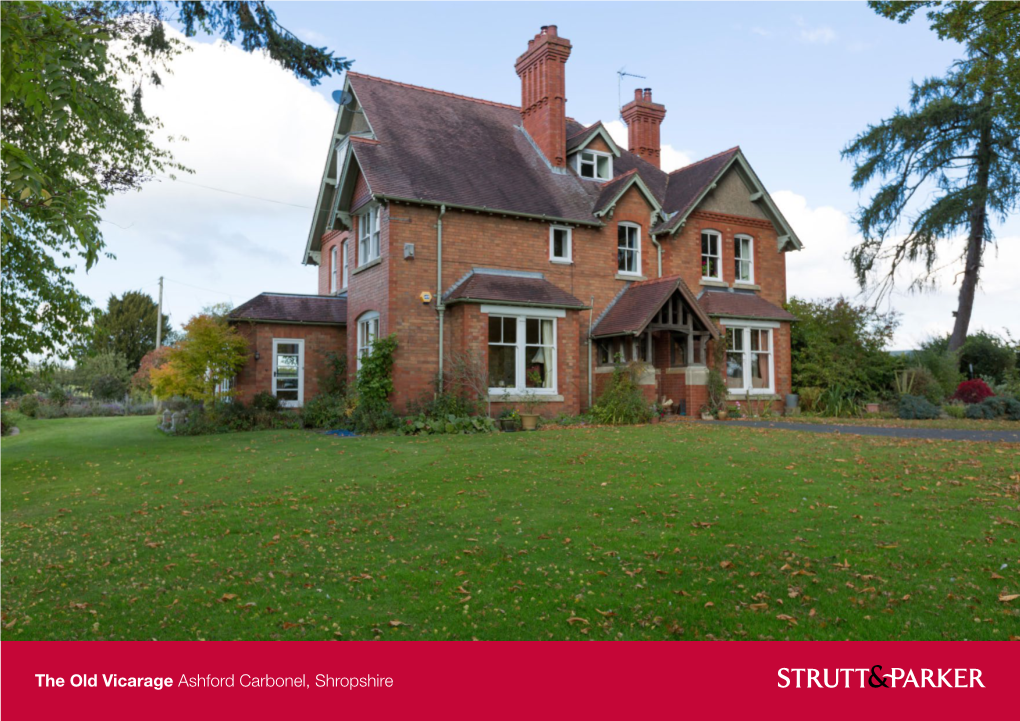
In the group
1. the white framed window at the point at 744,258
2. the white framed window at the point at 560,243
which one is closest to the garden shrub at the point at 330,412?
the white framed window at the point at 560,243

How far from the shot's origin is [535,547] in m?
7.12

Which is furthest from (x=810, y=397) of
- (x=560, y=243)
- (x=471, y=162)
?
(x=471, y=162)

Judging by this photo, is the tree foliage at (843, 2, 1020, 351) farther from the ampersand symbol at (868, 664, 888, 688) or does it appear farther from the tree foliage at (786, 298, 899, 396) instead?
the ampersand symbol at (868, 664, 888, 688)

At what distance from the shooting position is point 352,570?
21.6 feet

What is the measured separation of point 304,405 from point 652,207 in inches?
516

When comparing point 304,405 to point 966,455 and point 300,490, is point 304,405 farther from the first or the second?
point 966,455

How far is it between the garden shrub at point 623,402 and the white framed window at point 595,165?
26.0 ft

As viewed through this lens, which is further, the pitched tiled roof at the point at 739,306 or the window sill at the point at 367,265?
the pitched tiled roof at the point at 739,306

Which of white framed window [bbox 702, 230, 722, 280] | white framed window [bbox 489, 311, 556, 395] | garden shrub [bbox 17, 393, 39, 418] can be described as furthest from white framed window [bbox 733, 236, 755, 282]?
garden shrub [bbox 17, 393, 39, 418]

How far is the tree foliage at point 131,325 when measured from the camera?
4991 centimetres

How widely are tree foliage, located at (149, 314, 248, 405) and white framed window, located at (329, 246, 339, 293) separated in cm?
515

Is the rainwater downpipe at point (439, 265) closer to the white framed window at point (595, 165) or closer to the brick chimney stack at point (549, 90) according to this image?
the brick chimney stack at point (549, 90)

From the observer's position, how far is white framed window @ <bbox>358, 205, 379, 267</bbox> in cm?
Result: 2169

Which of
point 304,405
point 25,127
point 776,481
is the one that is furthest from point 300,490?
point 304,405
